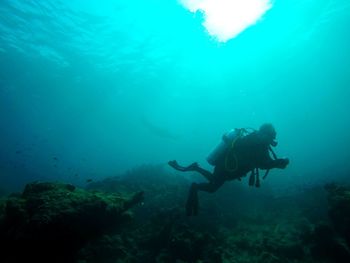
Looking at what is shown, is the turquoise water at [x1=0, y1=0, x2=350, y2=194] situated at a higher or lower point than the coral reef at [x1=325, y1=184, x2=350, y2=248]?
higher

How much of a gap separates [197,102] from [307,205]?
177 feet

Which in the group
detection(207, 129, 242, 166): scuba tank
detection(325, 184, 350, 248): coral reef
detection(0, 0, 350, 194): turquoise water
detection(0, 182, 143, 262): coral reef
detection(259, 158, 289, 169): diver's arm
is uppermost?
detection(0, 0, 350, 194): turquoise water

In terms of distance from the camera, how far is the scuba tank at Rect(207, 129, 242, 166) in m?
8.20

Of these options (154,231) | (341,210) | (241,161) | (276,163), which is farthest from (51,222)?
(341,210)

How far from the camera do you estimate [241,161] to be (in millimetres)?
7969

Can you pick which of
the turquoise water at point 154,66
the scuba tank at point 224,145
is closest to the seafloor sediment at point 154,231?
the scuba tank at point 224,145

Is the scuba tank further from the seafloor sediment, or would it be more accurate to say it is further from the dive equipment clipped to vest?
the seafloor sediment

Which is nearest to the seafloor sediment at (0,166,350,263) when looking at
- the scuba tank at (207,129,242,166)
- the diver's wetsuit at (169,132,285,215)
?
the diver's wetsuit at (169,132,285,215)

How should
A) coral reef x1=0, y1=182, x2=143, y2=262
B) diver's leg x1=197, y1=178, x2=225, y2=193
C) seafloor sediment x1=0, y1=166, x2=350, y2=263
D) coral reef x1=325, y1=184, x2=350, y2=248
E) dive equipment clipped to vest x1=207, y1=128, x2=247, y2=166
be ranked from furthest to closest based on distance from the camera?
diver's leg x1=197, y1=178, x2=225, y2=193, dive equipment clipped to vest x1=207, y1=128, x2=247, y2=166, coral reef x1=325, y1=184, x2=350, y2=248, seafloor sediment x1=0, y1=166, x2=350, y2=263, coral reef x1=0, y1=182, x2=143, y2=262

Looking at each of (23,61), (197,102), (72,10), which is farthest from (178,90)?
(72,10)

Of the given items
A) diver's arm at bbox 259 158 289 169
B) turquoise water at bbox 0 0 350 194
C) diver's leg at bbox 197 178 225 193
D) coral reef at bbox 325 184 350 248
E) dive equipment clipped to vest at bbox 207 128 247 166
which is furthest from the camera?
turquoise water at bbox 0 0 350 194

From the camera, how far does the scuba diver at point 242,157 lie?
772 centimetres

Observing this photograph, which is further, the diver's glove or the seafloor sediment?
the diver's glove

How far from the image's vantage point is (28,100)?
5731 cm
